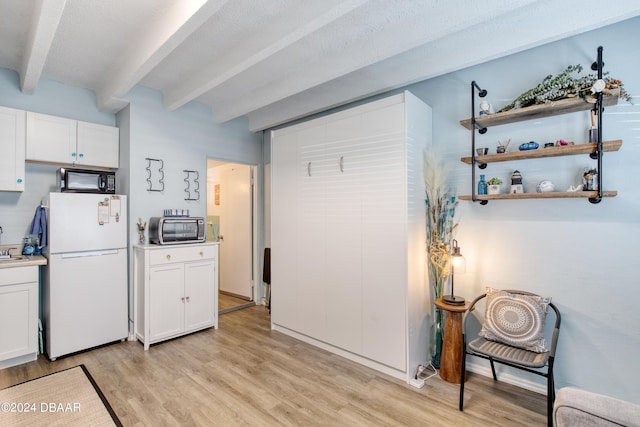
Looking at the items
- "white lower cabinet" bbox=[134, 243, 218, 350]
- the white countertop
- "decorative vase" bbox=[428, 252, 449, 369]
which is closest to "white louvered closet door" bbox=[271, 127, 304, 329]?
"white lower cabinet" bbox=[134, 243, 218, 350]

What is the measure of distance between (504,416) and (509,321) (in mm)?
612

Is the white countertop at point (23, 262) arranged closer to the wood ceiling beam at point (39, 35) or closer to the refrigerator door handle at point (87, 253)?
the refrigerator door handle at point (87, 253)

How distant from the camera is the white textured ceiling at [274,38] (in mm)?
1965

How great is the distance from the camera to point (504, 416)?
81.9 inches

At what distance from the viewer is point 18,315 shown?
8.90 ft

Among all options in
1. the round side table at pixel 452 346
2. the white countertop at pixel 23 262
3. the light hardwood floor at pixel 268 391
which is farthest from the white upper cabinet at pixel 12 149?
the round side table at pixel 452 346

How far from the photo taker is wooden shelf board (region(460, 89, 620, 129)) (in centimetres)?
202

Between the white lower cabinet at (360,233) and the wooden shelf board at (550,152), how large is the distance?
0.54 meters

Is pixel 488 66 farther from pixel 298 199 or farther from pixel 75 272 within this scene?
pixel 75 272

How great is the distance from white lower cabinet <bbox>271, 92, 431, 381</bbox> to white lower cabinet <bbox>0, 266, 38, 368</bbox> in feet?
7.47

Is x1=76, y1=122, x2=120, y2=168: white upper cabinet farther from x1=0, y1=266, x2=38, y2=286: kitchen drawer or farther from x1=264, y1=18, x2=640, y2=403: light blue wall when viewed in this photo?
x1=264, y1=18, x2=640, y2=403: light blue wall

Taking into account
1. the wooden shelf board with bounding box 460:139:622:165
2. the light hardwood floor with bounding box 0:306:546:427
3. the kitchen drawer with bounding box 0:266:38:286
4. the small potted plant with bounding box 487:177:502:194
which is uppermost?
the wooden shelf board with bounding box 460:139:622:165

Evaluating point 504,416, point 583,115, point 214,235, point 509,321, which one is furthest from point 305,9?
point 214,235

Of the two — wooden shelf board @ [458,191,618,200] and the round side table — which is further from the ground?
wooden shelf board @ [458,191,618,200]
